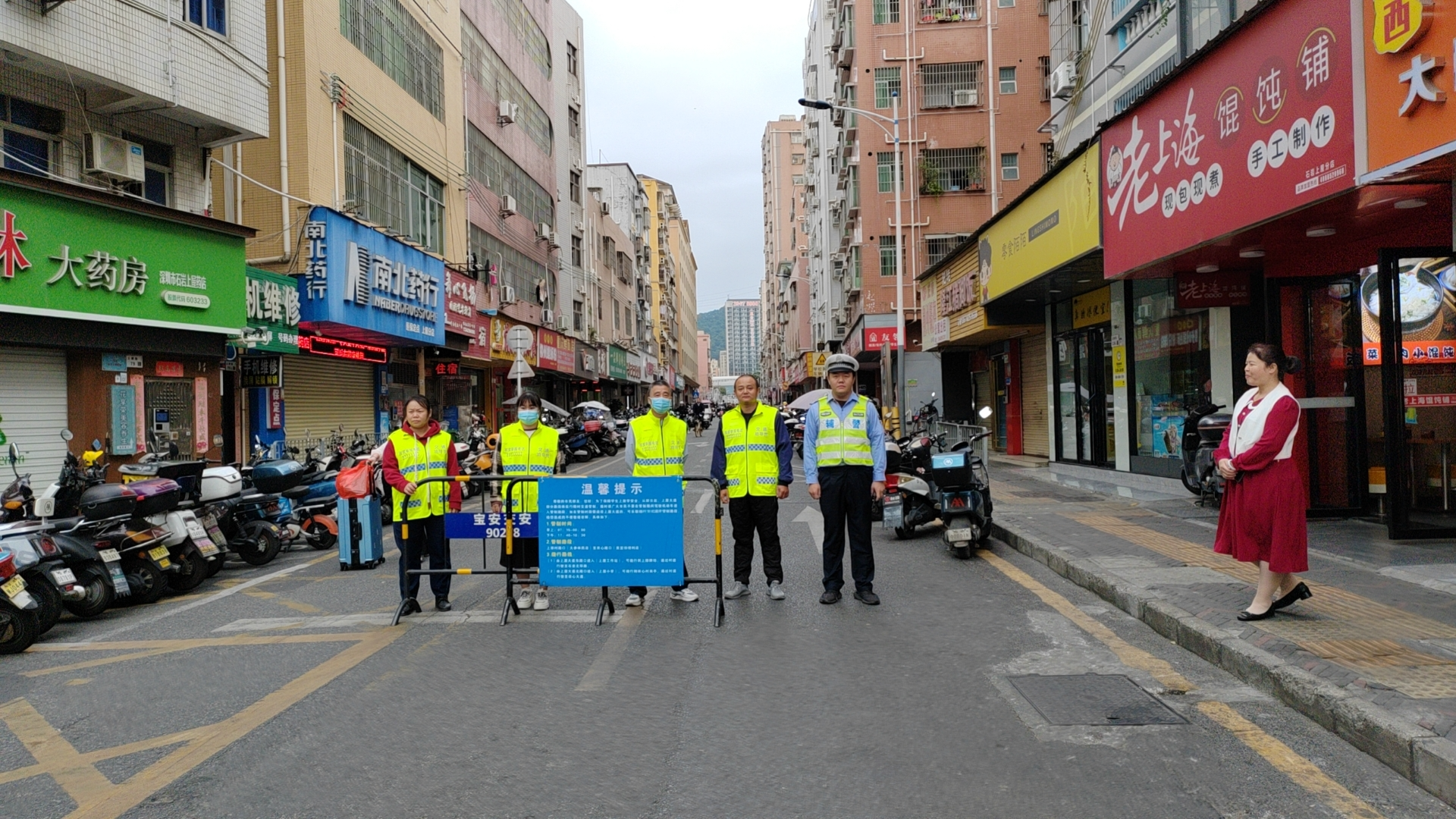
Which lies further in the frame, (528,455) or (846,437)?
(528,455)

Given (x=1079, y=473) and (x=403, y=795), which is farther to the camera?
(x=1079, y=473)

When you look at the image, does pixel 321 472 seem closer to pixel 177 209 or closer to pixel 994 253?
pixel 177 209

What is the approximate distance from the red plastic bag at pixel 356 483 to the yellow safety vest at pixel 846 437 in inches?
199

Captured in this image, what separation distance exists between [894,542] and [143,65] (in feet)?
37.7

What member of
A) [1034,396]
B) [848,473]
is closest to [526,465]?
[848,473]

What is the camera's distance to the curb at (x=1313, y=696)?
3.66 m

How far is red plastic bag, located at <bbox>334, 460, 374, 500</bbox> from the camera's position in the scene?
9.72 metres

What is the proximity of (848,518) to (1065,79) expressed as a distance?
16.4 m

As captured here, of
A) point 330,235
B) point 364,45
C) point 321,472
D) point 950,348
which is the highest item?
point 364,45

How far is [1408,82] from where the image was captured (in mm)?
6684

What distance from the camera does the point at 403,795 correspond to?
3.77 meters

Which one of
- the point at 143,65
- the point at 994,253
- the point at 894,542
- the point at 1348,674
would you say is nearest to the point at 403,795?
the point at 1348,674

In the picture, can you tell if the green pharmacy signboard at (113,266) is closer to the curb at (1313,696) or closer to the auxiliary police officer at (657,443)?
the auxiliary police officer at (657,443)

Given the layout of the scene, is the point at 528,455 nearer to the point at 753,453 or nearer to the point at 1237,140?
the point at 753,453
